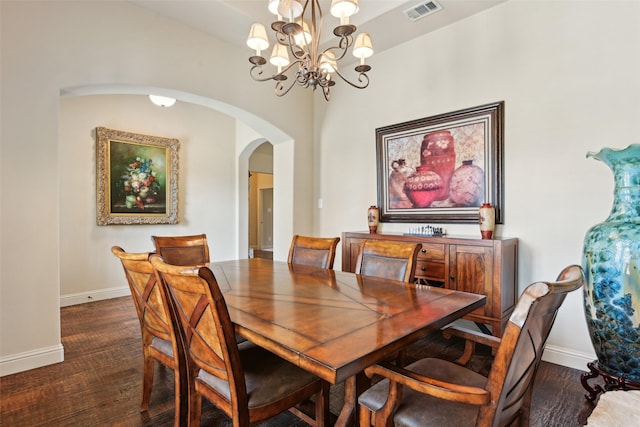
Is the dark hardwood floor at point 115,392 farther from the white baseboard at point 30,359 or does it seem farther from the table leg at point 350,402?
the table leg at point 350,402

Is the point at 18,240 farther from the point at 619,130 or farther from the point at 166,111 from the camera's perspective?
the point at 619,130

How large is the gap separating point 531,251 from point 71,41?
164 inches

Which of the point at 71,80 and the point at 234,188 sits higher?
the point at 71,80

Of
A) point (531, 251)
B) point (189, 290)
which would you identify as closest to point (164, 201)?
point (189, 290)

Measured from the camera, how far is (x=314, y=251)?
261 cm

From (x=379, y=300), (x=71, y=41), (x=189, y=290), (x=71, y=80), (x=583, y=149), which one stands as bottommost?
(x=379, y=300)

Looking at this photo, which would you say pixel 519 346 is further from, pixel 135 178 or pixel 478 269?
pixel 135 178

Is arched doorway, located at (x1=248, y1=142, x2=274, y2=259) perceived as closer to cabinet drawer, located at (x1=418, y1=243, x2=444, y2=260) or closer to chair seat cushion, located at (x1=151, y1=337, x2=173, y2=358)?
cabinet drawer, located at (x1=418, y1=243, x2=444, y2=260)

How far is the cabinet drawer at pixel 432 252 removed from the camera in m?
2.74

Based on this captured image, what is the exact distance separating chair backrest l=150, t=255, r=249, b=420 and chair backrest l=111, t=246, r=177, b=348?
0.26 metres

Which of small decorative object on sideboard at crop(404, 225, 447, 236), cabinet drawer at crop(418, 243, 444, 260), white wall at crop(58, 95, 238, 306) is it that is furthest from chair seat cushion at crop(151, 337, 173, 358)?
white wall at crop(58, 95, 238, 306)

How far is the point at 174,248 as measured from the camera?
2693 mm

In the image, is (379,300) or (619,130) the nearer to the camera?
(379,300)

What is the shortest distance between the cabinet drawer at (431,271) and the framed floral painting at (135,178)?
3.84 m
